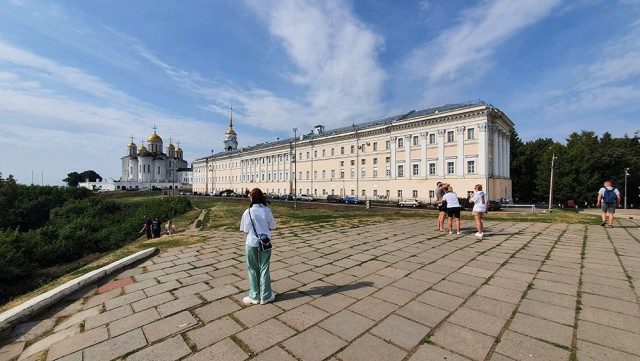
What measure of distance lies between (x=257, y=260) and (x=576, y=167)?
177 ft

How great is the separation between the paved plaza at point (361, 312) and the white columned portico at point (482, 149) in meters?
32.7

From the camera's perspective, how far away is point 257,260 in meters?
3.89

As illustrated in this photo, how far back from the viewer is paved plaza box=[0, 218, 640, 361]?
270 cm

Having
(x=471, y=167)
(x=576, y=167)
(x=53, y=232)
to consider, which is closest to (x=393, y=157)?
(x=471, y=167)

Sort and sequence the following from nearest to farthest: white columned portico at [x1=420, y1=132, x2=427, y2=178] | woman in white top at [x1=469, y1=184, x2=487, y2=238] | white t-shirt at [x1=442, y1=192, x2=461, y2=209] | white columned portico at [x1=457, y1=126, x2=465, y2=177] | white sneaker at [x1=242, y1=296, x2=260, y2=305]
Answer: white sneaker at [x1=242, y1=296, x2=260, y2=305], woman in white top at [x1=469, y1=184, x2=487, y2=238], white t-shirt at [x1=442, y1=192, x2=461, y2=209], white columned portico at [x1=457, y1=126, x2=465, y2=177], white columned portico at [x1=420, y1=132, x2=427, y2=178]

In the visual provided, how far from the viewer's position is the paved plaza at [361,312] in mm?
2699

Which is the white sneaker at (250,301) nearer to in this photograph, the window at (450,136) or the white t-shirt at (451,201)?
the white t-shirt at (451,201)

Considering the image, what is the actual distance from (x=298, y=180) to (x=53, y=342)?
200 feet

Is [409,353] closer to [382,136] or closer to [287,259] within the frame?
[287,259]

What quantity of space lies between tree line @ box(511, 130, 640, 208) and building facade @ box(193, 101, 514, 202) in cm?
717

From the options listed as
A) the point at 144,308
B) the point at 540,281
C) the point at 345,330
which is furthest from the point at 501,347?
the point at 144,308

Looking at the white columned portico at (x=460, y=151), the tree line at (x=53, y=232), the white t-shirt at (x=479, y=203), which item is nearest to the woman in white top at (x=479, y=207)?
the white t-shirt at (x=479, y=203)

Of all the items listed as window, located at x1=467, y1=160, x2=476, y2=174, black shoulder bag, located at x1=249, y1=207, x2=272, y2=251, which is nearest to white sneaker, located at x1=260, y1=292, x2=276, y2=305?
black shoulder bag, located at x1=249, y1=207, x2=272, y2=251

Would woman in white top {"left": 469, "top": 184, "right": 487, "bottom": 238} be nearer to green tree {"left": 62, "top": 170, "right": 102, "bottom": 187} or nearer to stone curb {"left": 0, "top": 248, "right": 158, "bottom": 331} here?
stone curb {"left": 0, "top": 248, "right": 158, "bottom": 331}
